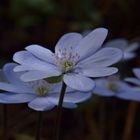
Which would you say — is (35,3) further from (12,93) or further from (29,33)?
(12,93)

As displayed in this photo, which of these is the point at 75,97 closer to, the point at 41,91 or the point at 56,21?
the point at 41,91

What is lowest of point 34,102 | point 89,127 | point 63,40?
point 89,127

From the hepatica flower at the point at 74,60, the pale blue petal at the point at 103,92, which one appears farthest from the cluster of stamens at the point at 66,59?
the pale blue petal at the point at 103,92

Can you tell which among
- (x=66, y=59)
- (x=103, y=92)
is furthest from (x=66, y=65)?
(x=103, y=92)

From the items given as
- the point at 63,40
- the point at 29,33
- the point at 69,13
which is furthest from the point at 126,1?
the point at 63,40

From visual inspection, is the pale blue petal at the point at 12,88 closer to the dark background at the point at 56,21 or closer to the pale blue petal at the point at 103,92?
the pale blue petal at the point at 103,92

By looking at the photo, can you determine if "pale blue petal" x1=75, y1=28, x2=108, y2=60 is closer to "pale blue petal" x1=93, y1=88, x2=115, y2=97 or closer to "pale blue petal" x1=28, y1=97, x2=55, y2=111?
"pale blue petal" x1=28, y1=97, x2=55, y2=111
